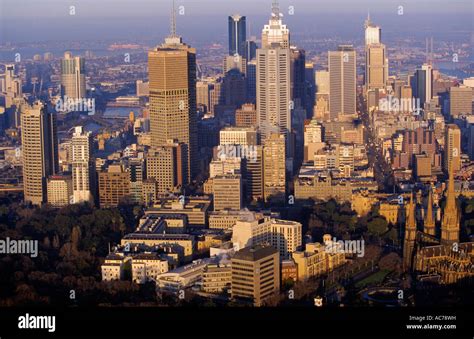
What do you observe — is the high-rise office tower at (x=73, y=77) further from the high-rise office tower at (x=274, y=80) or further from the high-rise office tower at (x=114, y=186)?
the high-rise office tower at (x=114, y=186)

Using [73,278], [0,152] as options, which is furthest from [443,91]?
[73,278]

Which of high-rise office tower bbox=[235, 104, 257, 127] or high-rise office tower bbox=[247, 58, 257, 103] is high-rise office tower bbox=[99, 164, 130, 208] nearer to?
high-rise office tower bbox=[235, 104, 257, 127]

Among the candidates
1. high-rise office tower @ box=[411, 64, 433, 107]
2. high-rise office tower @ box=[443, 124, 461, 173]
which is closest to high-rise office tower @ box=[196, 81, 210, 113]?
high-rise office tower @ box=[411, 64, 433, 107]

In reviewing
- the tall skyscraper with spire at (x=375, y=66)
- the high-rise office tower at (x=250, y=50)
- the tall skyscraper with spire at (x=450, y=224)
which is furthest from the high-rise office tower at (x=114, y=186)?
the tall skyscraper with spire at (x=375, y=66)

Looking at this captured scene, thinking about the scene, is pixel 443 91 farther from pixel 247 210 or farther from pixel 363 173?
pixel 247 210

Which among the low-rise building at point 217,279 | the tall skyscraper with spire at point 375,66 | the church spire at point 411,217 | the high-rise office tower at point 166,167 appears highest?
the tall skyscraper with spire at point 375,66
